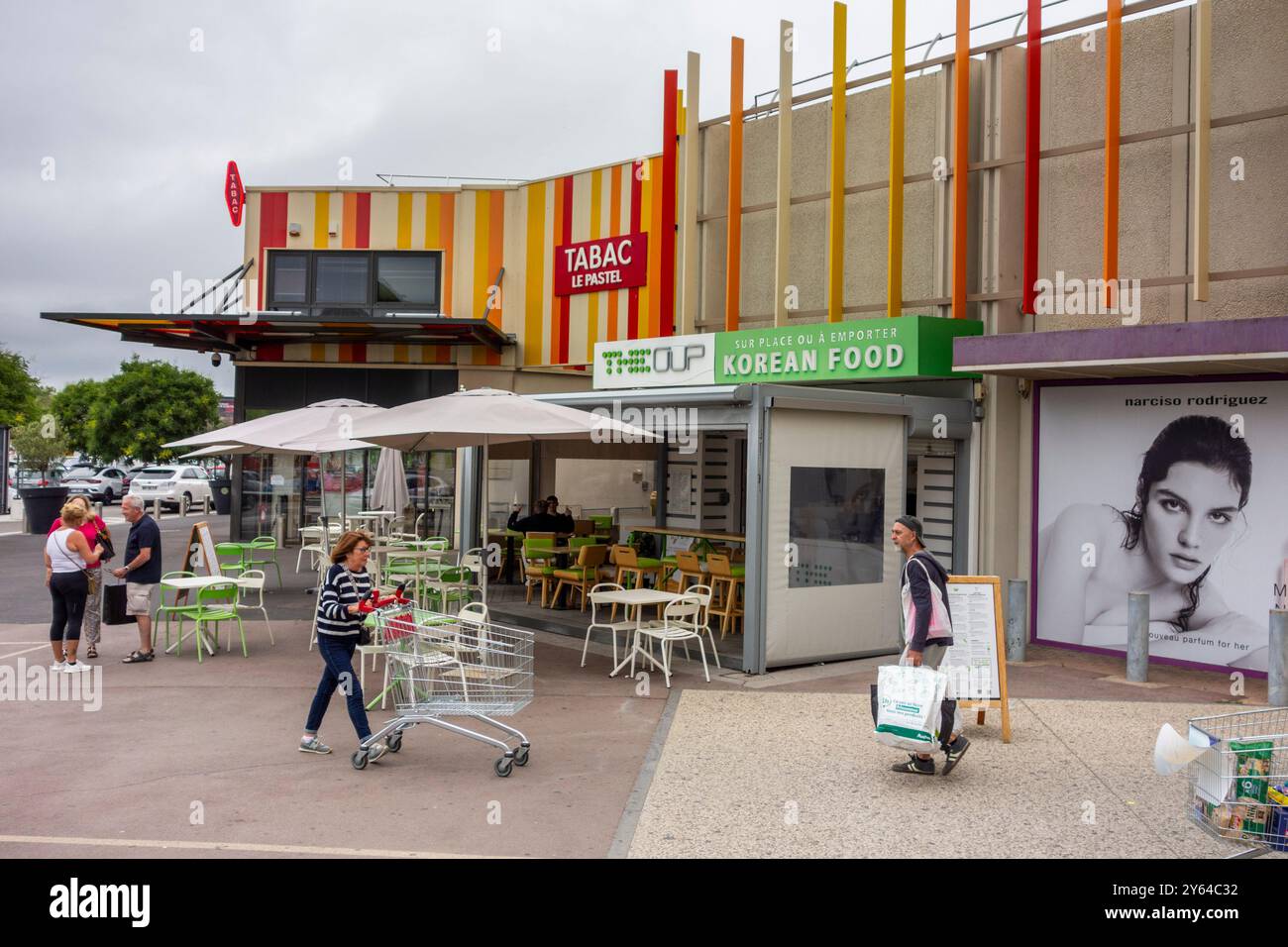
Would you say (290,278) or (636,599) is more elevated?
(290,278)

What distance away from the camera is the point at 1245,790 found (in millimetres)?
4305

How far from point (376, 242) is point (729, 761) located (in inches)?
671

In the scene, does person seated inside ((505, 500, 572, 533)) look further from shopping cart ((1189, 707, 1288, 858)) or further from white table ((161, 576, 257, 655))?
shopping cart ((1189, 707, 1288, 858))

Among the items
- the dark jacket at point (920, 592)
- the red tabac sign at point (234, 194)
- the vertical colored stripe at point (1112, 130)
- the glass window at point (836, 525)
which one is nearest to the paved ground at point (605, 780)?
the dark jacket at point (920, 592)

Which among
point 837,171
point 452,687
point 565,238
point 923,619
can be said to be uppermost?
point 565,238

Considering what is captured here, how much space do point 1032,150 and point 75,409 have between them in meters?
62.3

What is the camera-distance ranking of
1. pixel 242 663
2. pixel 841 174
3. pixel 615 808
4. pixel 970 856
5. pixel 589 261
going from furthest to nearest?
pixel 589 261 < pixel 841 174 < pixel 242 663 < pixel 615 808 < pixel 970 856

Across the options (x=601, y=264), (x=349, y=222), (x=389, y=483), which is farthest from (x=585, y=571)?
(x=349, y=222)

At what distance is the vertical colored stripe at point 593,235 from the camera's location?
1891cm

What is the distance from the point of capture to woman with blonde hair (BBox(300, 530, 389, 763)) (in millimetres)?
6914

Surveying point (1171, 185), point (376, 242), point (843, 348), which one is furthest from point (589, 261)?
point (1171, 185)

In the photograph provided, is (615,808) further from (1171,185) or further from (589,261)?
(589,261)

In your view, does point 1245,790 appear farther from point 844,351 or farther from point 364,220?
point 364,220
